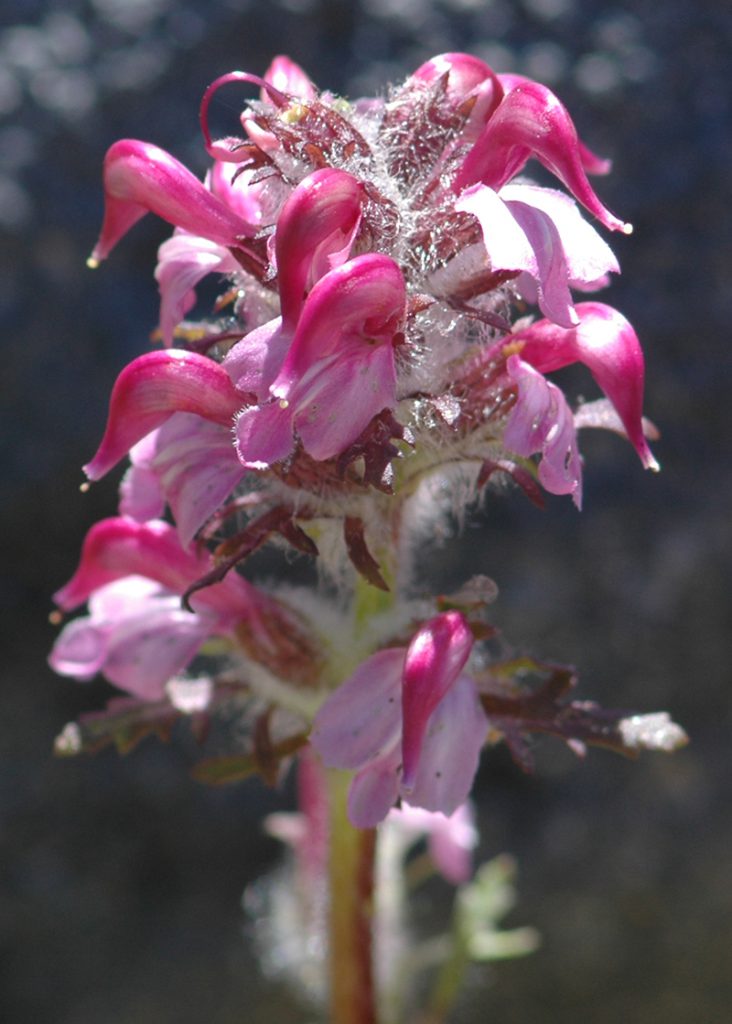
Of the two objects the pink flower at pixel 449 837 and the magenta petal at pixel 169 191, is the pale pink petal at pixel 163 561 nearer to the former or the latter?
the magenta petal at pixel 169 191

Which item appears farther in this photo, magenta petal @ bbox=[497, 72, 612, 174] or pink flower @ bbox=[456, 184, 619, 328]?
magenta petal @ bbox=[497, 72, 612, 174]

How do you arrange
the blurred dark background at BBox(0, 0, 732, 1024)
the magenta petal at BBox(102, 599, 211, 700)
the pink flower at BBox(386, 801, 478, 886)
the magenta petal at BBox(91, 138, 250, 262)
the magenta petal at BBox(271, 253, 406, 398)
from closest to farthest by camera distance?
the magenta petal at BBox(271, 253, 406, 398) → the magenta petal at BBox(91, 138, 250, 262) → the magenta petal at BBox(102, 599, 211, 700) → the pink flower at BBox(386, 801, 478, 886) → the blurred dark background at BBox(0, 0, 732, 1024)

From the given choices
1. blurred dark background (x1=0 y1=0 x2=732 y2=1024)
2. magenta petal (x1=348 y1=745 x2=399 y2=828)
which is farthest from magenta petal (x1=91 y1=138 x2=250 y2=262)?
blurred dark background (x1=0 y1=0 x2=732 y2=1024)

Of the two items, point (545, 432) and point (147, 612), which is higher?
point (545, 432)

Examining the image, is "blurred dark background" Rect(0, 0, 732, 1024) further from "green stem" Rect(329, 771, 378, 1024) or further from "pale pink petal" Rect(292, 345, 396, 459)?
"pale pink petal" Rect(292, 345, 396, 459)

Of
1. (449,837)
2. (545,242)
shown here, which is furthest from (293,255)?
(449,837)

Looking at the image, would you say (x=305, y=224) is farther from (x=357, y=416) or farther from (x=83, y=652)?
(x=83, y=652)

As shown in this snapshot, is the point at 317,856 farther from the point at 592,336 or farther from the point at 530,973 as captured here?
the point at 530,973

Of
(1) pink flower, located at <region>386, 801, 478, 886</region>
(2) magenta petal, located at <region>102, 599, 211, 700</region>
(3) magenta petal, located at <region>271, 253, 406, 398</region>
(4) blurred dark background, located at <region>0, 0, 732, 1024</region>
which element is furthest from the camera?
(4) blurred dark background, located at <region>0, 0, 732, 1024</region>

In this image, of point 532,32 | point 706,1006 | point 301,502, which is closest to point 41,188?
point 532,32
